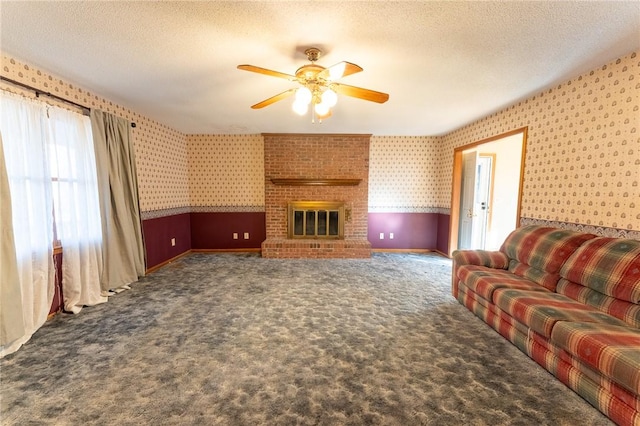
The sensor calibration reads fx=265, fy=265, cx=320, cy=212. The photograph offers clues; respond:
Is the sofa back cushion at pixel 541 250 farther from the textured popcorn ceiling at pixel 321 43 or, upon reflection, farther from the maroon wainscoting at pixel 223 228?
the maroon wainscoting at pixel 223 228

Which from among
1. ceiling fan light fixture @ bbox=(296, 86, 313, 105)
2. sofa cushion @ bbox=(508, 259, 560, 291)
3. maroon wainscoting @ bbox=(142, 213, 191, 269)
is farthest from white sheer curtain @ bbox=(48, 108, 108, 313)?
sofa cushion @ bbox=(508, 259, 560, 291)

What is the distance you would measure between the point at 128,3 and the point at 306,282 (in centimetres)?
310

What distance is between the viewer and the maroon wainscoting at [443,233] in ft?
16.4

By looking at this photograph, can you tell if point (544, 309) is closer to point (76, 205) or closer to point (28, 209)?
point (28, 209)

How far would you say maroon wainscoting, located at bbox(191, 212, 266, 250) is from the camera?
5.33 m

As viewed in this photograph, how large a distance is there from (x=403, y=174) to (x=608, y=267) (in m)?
3.62

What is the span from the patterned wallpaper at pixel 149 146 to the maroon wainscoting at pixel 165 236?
0.18 m

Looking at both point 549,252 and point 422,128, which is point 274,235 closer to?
point 422,128

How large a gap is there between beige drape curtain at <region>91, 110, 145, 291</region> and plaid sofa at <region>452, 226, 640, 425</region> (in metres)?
3.96

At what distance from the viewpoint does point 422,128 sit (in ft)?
15.2

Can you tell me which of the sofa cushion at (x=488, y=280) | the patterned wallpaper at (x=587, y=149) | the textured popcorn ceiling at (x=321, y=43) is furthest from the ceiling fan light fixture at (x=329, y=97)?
the patterned wallpaper at (x=587, y=149)

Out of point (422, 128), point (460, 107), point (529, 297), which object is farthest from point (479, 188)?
point (529, 297)

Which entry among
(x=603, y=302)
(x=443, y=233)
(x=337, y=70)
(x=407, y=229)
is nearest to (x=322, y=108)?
(x=337, y=70)

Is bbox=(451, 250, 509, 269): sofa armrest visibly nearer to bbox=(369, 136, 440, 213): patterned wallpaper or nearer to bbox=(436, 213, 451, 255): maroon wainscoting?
bbox=(436, 213, 451, 255): maroon wainscoting
